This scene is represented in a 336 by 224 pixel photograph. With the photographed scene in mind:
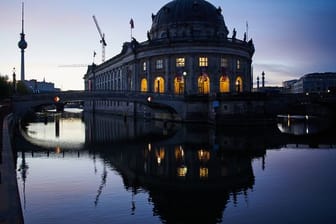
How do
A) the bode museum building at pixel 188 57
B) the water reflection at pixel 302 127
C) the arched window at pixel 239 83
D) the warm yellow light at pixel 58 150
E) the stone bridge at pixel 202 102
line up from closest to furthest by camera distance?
1. the warm yellow light at pixel 58 150
2. the water reflection at pixel 302 127
3. the stone bridge at pixel 202 102
4. the bode museum building at pixel 188 57
5. the arched window at pixel 239 83

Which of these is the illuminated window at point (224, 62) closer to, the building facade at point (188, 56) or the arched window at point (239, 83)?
the building facade at point (188, 56)

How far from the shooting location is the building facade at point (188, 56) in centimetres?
8919

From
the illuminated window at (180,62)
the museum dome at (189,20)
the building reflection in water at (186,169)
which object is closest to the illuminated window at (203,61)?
the illuminated window at (180,62)

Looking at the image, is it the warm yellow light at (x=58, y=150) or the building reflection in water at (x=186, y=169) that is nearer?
the building reflection in water at (x=186, y=169)

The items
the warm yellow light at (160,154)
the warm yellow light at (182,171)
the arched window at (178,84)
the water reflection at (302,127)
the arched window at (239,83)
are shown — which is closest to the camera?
the warm yellow light at (182,171)

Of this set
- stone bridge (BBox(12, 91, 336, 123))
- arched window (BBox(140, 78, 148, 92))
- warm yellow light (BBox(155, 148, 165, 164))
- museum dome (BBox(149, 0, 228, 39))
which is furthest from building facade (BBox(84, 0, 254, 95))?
warm yellow light (BBox(155, 148, 165, 164))

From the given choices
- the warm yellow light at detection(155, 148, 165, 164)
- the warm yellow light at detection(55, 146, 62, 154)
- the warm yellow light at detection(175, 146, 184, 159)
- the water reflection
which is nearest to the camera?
the warm yellow light at detection(155, 148, 165, 164)

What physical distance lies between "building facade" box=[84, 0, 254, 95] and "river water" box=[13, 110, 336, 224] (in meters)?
44.8

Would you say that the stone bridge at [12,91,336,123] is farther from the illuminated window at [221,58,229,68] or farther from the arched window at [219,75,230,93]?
the illuminated window at [221,58,229,68]

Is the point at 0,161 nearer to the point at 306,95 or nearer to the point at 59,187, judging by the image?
the point at 59,187

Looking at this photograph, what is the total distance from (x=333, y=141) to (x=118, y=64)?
8274cm

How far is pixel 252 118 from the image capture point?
65750 mm

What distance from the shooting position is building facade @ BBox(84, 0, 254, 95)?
3511 inches

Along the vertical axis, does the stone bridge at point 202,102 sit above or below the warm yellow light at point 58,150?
above
